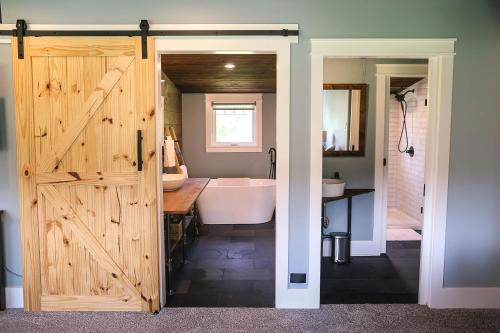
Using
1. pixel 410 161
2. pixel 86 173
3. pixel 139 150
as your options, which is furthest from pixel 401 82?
pixel 86 173

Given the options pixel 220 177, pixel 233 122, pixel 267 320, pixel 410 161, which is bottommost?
pixel 267 320

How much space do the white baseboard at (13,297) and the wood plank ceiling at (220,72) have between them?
2.50 metres

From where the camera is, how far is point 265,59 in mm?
4109

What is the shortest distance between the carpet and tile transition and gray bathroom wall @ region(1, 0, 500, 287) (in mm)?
338

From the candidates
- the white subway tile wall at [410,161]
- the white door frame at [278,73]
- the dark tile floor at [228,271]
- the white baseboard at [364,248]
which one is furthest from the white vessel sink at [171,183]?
the white subway tile wall at [410,161]

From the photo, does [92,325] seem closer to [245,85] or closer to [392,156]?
[245,85]

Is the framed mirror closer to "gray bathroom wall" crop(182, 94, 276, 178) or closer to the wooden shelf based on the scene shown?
the wooden shelf

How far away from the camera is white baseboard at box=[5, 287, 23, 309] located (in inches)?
112

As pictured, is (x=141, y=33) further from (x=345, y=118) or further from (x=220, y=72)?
(x=345, y=118)

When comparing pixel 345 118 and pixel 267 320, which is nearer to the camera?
pixel 267 320

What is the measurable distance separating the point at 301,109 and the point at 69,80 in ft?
5.50

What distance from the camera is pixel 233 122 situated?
6.64 metres

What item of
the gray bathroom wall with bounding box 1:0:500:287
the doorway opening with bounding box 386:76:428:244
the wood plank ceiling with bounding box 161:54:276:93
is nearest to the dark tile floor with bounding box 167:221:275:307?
the gray bathroom wall with bounding box 1:0:500:287

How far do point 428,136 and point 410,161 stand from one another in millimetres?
3273
